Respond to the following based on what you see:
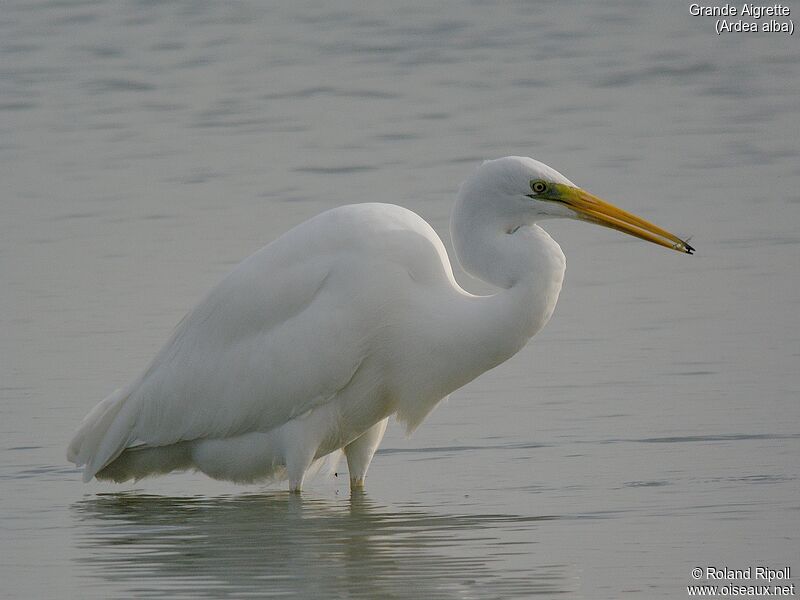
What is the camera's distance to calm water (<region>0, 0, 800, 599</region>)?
685 cm

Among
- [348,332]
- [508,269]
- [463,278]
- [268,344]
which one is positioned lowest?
[463,278]

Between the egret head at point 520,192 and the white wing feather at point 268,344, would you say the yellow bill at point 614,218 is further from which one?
the white wing feather at point 268,344

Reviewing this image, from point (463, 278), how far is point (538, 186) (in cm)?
305

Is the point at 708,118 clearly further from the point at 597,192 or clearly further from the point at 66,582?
the point at 66,582

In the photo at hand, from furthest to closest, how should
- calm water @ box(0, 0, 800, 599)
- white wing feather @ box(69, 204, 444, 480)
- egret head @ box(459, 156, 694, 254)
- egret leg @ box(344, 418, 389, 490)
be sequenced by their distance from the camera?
egret leg @ box(344, 418, 389, 490), white wing feather @ box(69, 204, 444, 480), egret head @ box(459, 156, 694, 254), calm water @ box(0, 0, 800, 599)

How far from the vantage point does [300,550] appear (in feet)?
22.8

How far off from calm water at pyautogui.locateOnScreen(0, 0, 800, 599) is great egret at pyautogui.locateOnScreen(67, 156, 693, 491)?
11.4 inches

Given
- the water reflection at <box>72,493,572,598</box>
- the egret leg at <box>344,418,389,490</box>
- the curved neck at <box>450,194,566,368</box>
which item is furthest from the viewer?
the egret leg at <box>344,418,389,490</box>

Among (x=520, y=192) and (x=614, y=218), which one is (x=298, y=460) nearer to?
(x=520, y=192)

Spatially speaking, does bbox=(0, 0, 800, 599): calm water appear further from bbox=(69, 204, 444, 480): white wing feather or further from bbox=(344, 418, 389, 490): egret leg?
bbox=(69, 204, 444, 480): white wing feather

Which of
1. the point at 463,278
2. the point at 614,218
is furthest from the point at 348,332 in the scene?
the point at 463,278

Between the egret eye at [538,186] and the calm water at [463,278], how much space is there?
1.24 m

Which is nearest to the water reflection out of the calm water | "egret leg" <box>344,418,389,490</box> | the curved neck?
the calm water

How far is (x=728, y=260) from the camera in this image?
34.4 feet
